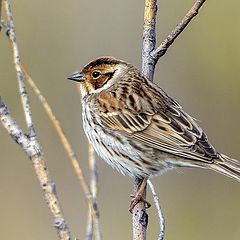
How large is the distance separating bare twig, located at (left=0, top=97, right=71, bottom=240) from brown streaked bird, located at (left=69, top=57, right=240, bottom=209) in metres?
1.63

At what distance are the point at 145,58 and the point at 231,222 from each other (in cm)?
330

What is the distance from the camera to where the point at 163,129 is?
3938 millimetres

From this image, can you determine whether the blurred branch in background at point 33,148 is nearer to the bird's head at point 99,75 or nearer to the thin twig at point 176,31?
the thin twig at point 176,31

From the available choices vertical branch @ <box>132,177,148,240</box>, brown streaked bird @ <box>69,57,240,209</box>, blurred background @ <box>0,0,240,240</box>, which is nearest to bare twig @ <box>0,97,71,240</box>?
vertical branch @ <box>132,177,148,240</box>

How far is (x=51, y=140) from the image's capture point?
727cm

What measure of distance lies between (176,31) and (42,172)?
192 cm

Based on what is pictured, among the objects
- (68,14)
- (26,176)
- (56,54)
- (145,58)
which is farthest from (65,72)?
(145,58)

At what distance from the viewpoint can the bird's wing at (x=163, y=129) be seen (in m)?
3.80

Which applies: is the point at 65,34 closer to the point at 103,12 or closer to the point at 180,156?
the point at 103,12

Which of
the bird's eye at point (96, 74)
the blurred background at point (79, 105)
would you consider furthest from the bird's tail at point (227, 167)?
the blurred background at point (79, 105)

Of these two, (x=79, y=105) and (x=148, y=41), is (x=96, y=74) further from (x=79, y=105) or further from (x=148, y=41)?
(x=79, y=105)

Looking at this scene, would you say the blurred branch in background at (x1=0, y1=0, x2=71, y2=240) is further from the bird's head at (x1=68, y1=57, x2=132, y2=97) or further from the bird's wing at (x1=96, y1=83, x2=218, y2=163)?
the bird's head at (x1=68, y1=57, x2=132, y2=97)

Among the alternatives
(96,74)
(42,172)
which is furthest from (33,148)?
(96,74)

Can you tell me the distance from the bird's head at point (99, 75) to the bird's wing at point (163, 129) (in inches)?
15.2
